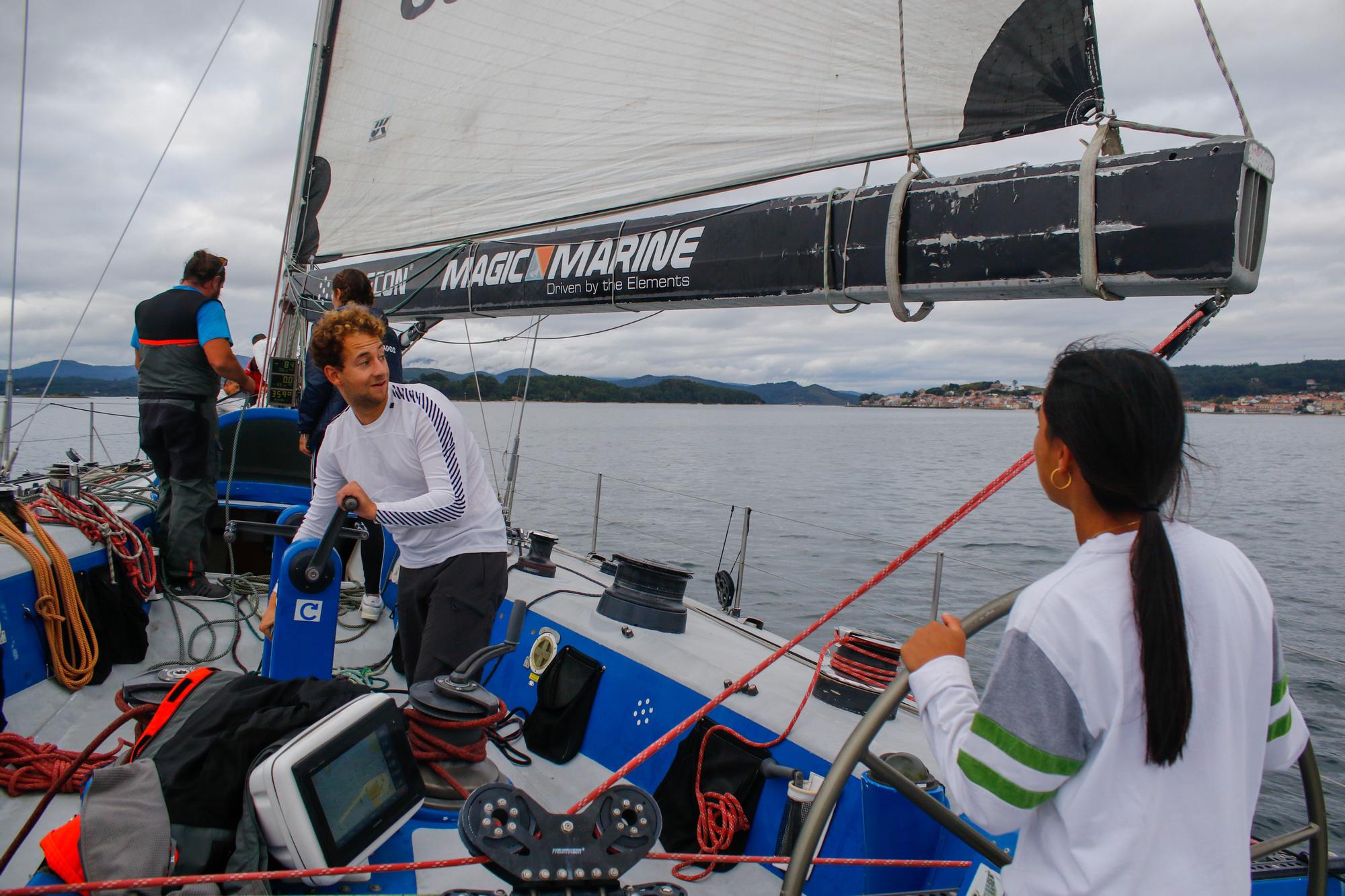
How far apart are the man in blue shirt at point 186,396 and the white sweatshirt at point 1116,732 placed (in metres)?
3.48

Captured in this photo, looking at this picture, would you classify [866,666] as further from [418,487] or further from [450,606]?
[418,487]

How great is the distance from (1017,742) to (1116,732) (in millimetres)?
104

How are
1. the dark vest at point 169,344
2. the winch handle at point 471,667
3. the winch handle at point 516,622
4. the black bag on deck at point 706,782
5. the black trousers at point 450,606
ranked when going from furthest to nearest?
the dark vest at point 169,344 < the winch handle at point 516,622 < the black trousers at point 450,606 < the black bag on deck at point 706,782 < the winch handle at point 471,667

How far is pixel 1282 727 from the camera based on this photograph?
1.15m

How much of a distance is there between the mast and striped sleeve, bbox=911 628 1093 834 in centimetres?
447

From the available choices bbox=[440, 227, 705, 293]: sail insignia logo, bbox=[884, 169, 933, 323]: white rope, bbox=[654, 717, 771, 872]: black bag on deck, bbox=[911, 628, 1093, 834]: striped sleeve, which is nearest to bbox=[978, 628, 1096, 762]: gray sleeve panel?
bbox=[911, 628, 1093, 834]: striped sleeve

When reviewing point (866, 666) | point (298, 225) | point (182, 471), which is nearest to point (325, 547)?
point (866, 666)

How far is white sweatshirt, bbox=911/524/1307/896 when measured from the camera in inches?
35.5

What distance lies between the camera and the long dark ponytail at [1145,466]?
34.7 inches

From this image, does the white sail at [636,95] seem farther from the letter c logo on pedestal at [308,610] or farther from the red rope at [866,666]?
the letter c logo on pedestal at [308,610]

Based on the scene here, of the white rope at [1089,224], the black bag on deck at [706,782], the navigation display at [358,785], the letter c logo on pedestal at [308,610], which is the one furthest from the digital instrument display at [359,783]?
the white rope at [1089,224]

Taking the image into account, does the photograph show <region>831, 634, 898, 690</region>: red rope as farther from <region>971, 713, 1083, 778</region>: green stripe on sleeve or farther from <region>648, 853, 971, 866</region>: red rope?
<region>971, 713, 1083, 778</region>: green stripe on sleeve

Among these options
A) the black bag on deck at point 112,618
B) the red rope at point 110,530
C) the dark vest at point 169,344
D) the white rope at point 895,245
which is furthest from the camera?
the dark vest at point 169,344

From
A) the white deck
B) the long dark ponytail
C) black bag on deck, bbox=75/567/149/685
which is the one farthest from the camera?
black bag on deck, bbox=75/567/149/685
